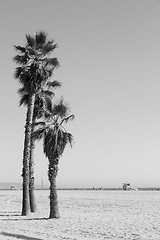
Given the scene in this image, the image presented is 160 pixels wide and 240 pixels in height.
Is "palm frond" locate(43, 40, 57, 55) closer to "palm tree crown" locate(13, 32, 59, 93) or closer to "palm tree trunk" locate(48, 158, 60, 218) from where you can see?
"palm tree crown" locate(13, 32, 59, 93)

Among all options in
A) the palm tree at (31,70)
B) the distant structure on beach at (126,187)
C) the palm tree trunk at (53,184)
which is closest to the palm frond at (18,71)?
the palm tree at (31,70)

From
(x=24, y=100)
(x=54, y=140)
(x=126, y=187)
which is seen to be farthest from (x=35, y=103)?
(x=126, y=187)

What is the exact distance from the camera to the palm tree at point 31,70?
21594mm

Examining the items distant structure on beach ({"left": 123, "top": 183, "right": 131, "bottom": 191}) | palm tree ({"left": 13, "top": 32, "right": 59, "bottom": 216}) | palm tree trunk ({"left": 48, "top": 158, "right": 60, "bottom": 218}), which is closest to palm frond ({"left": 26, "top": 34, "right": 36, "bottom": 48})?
palm tree ({"left": 13, "top": 32, "right": 59, "bottom": 216})

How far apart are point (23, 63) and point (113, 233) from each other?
12.9m

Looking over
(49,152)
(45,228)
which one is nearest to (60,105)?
(49,152)

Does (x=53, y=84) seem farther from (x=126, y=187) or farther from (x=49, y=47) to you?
(x=126, y=187)

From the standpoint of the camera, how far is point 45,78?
862 inches

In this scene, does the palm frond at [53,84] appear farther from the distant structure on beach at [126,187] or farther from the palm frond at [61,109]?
the distant structure on beach at [126,187]

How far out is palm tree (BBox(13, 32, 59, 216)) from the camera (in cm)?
2159

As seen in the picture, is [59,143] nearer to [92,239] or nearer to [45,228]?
[45,228]

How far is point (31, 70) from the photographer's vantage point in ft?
70.9

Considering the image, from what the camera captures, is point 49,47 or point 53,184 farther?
point 49,47

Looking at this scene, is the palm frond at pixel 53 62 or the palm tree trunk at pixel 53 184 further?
the palm frond at pixel 53 62
